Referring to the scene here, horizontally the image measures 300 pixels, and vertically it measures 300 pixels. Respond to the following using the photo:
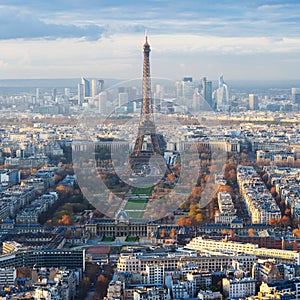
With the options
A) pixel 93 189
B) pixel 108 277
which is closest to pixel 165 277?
pixel 108 277

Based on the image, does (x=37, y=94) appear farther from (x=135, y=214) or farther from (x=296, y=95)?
(x=135, y=214)

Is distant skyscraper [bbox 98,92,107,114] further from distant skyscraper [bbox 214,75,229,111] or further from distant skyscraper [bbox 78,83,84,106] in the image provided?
distant skyscraper [bbox 214,75,229,111]

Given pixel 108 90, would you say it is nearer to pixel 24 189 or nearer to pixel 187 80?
pixel 187 80

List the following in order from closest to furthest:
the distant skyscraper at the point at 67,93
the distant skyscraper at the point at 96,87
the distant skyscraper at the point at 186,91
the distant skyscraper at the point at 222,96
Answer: the distant skyscraper at the point at 186,91 → the distant skyscraper at the point at 96,87 → the distant skyscraper at the point at 67,93 → the distant skyscraper at the point at 222,96

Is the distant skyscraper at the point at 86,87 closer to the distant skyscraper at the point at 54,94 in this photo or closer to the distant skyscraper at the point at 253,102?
the distant skyscraper at the point at 54,94

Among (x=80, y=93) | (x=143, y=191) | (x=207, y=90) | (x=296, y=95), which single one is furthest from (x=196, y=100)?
(x=143, y=191)

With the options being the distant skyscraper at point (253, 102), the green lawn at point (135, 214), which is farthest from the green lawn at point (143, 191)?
the distant skyscraper at point (253, 102)

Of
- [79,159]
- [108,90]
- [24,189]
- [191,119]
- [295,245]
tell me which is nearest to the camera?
[295,245]
